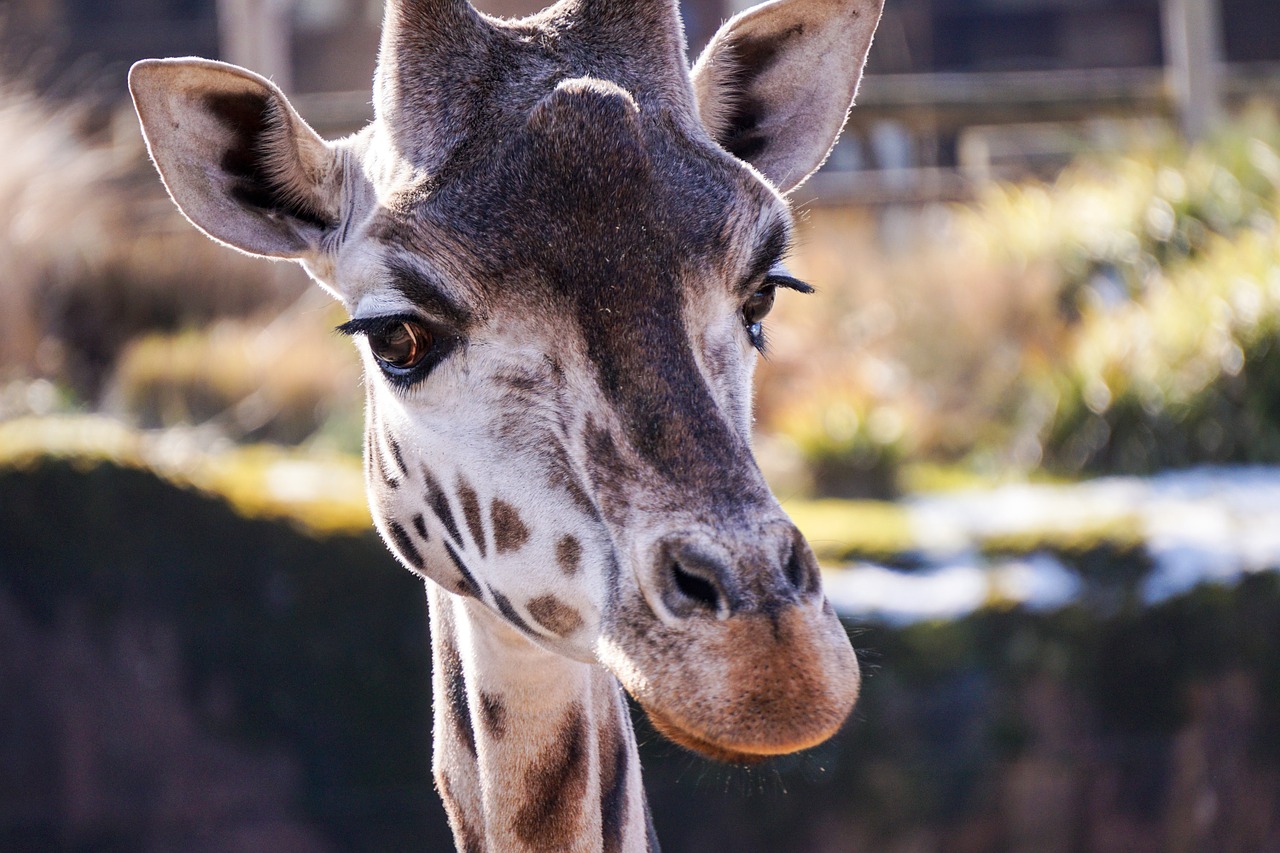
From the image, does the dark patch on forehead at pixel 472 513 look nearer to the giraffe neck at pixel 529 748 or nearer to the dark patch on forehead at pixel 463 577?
the dark patch on forehead at pixel 463 577

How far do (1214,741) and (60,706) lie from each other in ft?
21.1

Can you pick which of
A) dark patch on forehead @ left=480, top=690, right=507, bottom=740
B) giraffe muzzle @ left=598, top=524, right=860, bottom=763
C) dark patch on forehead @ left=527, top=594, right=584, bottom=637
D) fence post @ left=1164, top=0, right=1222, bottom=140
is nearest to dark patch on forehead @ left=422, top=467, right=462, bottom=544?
dark patch on forehead @ left=527, top=594, right=584, bottom=637

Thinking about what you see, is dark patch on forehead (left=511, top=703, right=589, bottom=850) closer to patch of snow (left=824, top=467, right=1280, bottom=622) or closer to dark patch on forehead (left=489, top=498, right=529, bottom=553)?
dark patch on forehead (left=489, top=498, right=529, bottom=553)

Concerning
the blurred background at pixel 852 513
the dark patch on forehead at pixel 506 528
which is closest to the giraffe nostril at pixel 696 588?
the dark patch on forehead at pixel 506 528

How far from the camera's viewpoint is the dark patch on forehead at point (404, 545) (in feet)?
8.68

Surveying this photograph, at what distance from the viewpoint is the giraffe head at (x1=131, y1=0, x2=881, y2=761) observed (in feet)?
6.47

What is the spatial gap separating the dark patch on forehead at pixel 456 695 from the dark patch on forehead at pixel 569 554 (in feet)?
2.29

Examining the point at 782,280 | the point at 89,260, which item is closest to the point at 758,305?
the point at 782,280

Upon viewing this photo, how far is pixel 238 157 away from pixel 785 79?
124 cm

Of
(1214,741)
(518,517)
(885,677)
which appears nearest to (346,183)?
(518,517)

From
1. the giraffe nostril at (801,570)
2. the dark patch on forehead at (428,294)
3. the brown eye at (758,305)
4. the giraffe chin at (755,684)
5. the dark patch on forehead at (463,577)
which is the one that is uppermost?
the dark patch on forehead at (428,294)

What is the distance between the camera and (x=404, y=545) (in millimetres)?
2660

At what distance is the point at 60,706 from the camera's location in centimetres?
723

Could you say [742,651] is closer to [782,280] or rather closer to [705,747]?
[705,747]
